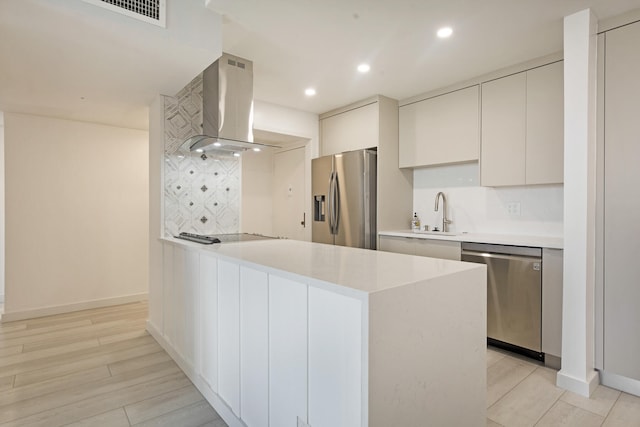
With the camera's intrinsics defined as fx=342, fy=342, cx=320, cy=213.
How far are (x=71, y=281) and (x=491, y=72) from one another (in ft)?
15.9

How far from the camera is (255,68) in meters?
3.01

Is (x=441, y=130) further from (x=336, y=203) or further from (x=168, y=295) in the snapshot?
(x=168, y=295)

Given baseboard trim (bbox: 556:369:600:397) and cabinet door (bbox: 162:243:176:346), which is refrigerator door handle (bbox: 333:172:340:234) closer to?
cabinet door (bbox: 162:243:176:346)

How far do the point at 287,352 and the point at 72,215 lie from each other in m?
3.70

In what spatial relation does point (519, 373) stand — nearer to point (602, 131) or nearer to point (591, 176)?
point (591, 176)

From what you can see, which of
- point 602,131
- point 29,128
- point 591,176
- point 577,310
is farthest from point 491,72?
point 29,128

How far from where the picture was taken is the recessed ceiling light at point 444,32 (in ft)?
7.71

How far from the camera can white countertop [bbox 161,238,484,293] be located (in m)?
1.18

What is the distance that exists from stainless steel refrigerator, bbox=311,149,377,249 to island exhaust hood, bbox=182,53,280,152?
53.2 inches

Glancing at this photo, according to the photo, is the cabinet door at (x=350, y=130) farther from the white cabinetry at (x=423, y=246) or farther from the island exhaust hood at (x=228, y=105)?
the island exhaust hood at (x=228, y=105)

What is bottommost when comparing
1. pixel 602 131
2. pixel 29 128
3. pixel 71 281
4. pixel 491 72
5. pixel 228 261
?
pixel 71 281

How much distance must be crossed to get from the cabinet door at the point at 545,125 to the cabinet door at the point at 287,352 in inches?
96.4

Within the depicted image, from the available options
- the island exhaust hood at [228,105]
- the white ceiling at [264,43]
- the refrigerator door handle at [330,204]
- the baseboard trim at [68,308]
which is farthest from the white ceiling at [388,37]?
the baseboard trim at [68,308]

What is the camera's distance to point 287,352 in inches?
53.1
